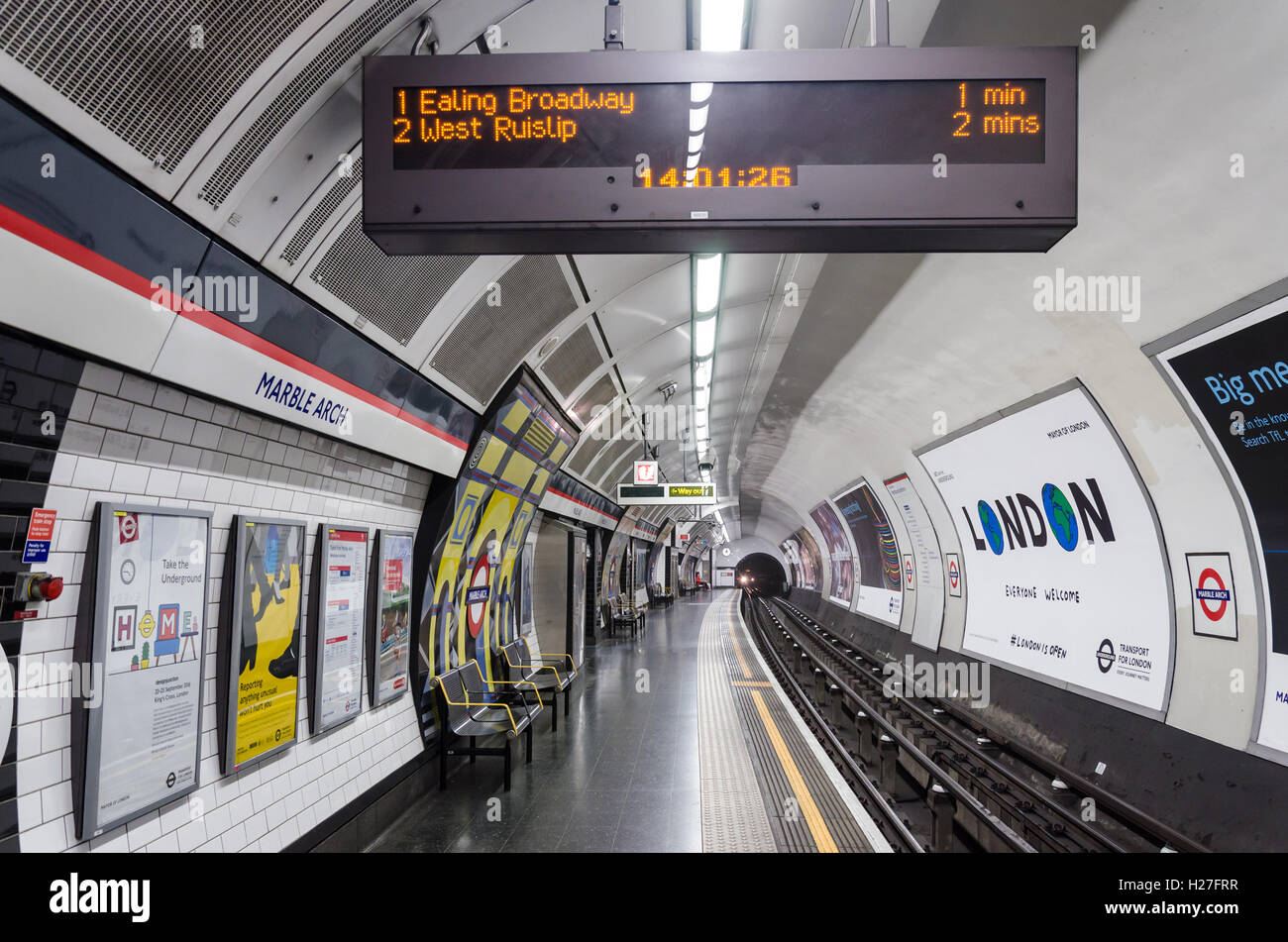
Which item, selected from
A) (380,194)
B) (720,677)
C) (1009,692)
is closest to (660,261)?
(380,194)

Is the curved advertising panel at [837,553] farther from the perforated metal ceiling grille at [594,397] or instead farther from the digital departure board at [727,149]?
the digital departure board at [727,149]

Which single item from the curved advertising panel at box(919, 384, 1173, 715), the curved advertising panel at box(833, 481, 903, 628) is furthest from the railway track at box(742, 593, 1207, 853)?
the curved advertising panel at box(833, 481, 903, 628)

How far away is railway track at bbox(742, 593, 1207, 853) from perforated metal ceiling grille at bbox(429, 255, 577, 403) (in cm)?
445

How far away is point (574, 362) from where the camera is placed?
748cm

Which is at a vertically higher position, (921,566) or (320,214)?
(320,214)

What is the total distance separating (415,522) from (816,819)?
12.3 ft

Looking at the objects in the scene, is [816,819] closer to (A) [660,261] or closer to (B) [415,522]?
(B) [415,522]

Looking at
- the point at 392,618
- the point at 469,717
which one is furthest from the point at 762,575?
the point at 392,618

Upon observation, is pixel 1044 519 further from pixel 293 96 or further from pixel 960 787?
pixel 293 96

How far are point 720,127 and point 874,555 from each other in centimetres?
1337

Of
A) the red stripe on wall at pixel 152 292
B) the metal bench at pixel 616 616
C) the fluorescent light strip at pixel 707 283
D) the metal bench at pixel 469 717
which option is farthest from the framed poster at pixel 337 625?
the metal bench at pixel 616 616

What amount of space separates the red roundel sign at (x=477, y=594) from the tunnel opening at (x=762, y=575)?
39620 millimetres

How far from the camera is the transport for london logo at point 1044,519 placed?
5949mm
